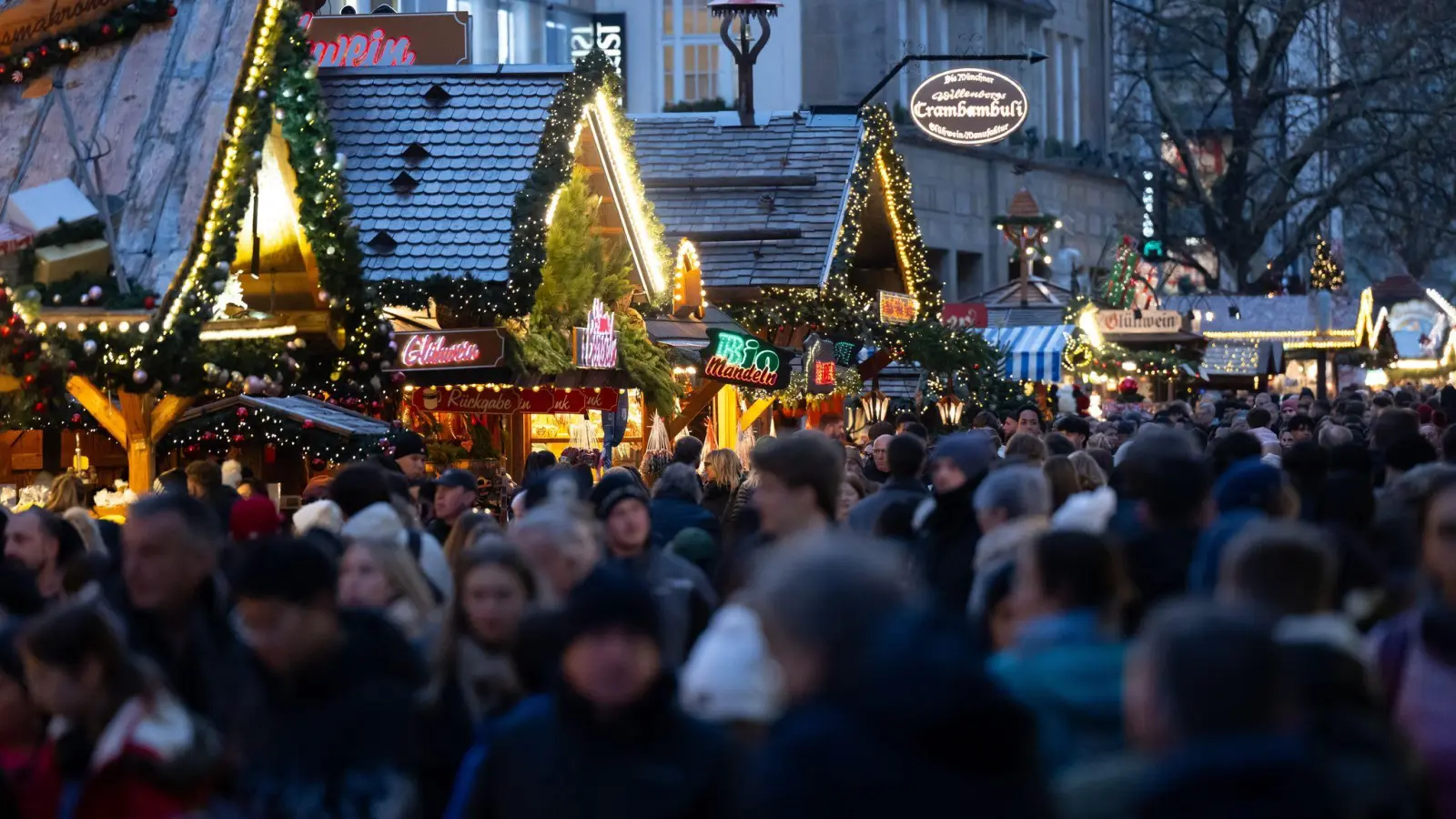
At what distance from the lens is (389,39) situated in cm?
2114

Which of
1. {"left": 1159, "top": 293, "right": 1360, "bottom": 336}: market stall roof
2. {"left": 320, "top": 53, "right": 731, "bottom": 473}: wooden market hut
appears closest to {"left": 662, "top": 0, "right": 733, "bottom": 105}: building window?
{"left": 1159, "top": 293, "right": 1360, "bottom": 336}: market stall roof

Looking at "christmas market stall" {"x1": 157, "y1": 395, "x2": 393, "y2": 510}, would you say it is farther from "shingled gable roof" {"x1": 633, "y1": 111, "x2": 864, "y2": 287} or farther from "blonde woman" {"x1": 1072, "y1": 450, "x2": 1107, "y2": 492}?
"shingled gable roof" {"x1": 633, "y1": 111, "x2": 864, "y2": 287}

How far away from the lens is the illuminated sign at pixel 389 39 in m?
21.1

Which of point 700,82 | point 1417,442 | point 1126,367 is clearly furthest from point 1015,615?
point 700,82

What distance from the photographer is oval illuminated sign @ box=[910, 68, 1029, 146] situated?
31656 mm

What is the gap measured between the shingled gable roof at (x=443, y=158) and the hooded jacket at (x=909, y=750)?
13858 mm

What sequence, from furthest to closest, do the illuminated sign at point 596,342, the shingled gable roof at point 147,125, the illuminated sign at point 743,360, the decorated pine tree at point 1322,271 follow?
the decorated pine tree at point 1322,271 < the illuminated sign at point 743,360 < the illuminated sign at point 596,342 < the shingled gable roof at point 147,125

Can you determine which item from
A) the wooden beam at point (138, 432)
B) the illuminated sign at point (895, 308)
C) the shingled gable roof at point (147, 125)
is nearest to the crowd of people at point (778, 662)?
the shingled gable roof at point (147, 125)

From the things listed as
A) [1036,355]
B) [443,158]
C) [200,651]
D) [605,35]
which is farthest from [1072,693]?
[605,35]

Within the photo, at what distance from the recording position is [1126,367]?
35.7 metres

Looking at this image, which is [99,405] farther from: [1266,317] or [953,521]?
[1266,317]

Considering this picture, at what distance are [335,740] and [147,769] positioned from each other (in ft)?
1.42

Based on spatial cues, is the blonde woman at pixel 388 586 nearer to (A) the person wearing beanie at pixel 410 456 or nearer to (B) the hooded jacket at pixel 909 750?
(B) the hooded jacket at pixel 909 750

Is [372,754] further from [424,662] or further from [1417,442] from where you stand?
[1417,442]
